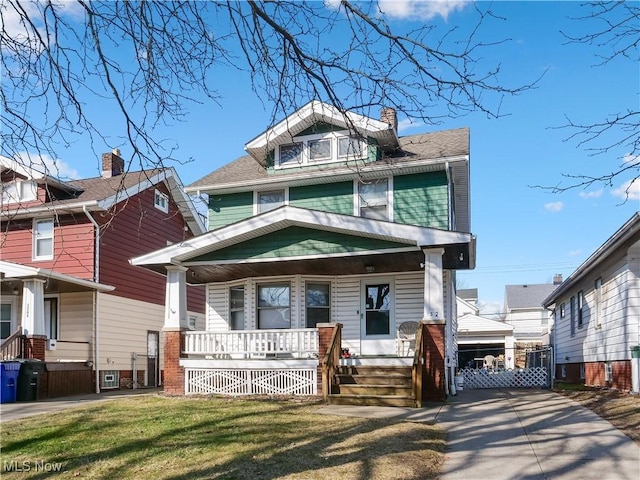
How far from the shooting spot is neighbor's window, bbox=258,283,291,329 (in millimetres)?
15453

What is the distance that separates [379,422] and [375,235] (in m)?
4.63

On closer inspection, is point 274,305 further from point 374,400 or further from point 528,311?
point 528,311

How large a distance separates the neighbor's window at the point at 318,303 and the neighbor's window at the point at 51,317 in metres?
8.44

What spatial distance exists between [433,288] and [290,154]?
20.8ft

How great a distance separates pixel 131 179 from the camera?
21.9m

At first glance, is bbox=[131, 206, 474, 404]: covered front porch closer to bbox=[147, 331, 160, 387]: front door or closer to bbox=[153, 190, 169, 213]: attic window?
bbox=[147, 331, 160, 387]: front door

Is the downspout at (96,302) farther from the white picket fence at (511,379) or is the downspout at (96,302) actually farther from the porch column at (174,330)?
the white picket fence at (511,379)

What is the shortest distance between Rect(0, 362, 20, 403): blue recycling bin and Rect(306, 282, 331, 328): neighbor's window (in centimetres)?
716

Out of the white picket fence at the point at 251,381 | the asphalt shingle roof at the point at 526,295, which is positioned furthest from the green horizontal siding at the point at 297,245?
the asphalt shingle roof at the point at 526,295

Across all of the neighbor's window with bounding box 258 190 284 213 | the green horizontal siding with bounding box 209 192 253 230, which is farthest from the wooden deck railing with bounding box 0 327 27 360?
the neighbor's window with bounding box 258 190 284 213

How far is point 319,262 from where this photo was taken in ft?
45.4

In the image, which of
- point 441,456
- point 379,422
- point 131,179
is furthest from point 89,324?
point 441,456

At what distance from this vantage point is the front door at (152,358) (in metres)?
21.1

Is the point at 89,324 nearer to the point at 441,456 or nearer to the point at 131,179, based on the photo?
the point at 131,179
